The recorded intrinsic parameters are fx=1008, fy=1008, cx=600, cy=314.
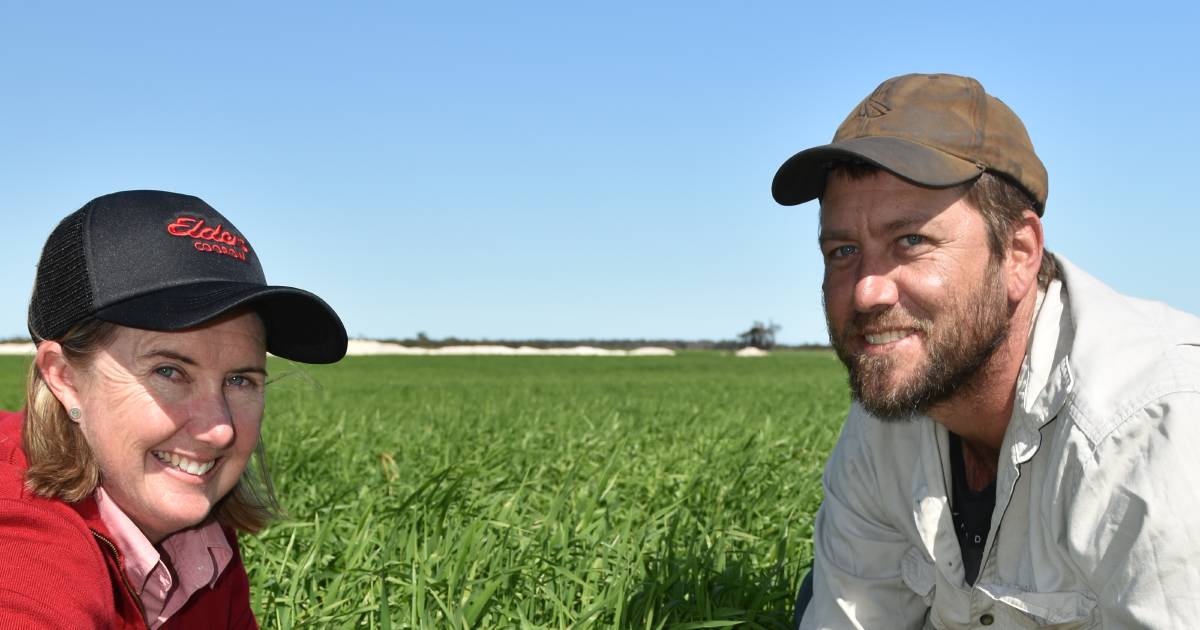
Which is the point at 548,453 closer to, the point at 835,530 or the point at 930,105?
the point at 835,530

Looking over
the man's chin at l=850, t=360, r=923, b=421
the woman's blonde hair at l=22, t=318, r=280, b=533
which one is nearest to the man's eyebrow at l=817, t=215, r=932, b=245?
the man's chin at l=850, t=360, r=923, b=421

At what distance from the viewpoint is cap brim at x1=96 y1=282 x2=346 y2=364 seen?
1799mm

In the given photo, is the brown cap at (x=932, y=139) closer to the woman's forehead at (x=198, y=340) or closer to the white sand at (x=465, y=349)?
the woman's forehead at (x=198, y=340)

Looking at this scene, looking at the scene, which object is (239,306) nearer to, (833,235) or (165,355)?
(165,355)

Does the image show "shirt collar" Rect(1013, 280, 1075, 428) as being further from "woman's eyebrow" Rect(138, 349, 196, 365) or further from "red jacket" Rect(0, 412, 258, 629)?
"red jacket" Rect(0, 412, 258, 629)

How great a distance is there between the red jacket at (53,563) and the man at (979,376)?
165 cm

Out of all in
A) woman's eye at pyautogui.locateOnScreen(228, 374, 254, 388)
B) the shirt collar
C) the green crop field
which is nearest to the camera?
woman's eye at pyautogui.locateOnScreen(228, 374, 254, 388)

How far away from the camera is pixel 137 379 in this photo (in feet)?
6.15

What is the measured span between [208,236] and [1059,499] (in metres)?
1.82

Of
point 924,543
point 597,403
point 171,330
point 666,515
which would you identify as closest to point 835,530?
point 924,543

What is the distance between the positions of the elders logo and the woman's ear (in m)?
0.31

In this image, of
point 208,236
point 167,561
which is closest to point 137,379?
point 208,236

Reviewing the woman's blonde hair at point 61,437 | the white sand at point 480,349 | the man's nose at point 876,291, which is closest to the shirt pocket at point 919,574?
the man's nose at point 876,291

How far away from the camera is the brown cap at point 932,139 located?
7.53 feet
